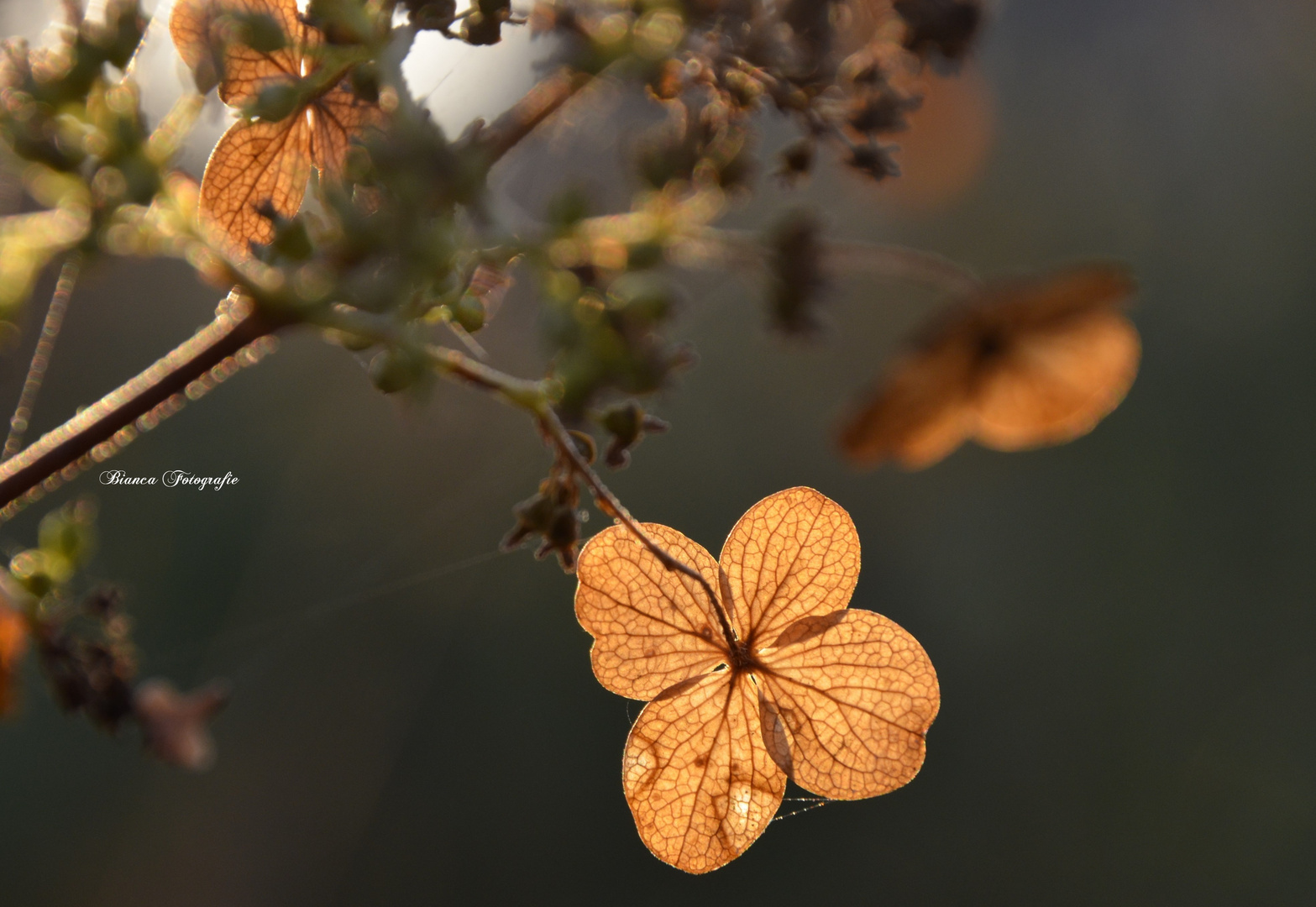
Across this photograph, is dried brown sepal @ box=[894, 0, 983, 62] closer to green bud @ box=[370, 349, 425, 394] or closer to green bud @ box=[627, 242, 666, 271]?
green bud @ box=[627, 242, 666, 271]

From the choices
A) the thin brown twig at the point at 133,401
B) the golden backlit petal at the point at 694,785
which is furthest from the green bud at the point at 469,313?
the golden backlit petal at the point at 694,785

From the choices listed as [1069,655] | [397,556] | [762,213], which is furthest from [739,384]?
[1069,655]

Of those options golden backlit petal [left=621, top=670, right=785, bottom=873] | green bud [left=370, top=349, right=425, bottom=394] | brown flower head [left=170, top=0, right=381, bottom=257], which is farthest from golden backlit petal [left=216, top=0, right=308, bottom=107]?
golden backlit petal [left=621, top=670, right=785, bottom=873]

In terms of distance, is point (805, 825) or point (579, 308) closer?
point (579, 308)

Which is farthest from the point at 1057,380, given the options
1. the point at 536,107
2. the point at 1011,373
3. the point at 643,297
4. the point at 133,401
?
the point at 133,401

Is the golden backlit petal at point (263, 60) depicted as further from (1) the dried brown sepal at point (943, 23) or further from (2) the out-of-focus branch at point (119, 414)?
(1) the dried brown sepal at point (943, 23)

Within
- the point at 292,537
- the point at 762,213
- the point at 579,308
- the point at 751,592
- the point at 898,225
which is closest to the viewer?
the point at 579,308

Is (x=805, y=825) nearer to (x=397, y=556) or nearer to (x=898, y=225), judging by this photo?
(x=397, y=556)
